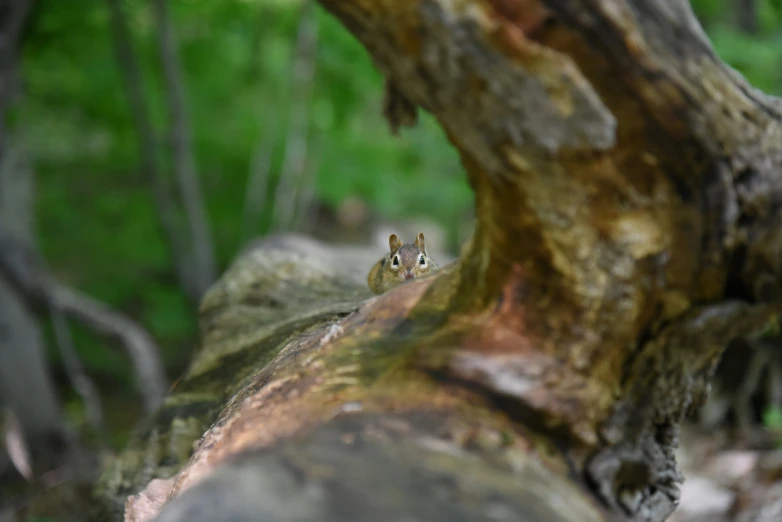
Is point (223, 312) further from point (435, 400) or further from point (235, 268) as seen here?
point (435, 400)

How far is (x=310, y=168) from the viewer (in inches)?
257

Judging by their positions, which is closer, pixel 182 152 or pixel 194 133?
pixel 182 152

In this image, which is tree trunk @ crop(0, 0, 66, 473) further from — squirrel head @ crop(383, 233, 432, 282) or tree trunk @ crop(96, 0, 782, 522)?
tree trunk @ crop(96, 0, 782, 522)

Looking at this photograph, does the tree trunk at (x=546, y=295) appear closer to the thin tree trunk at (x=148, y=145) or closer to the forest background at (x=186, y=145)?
the forest background at (x=186, y=145)

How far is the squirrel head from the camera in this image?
3205 mm

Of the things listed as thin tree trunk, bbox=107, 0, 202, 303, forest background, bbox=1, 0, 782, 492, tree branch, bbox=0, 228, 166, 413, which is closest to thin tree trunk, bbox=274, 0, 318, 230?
forest background, bbox=1, 0, 782, 492

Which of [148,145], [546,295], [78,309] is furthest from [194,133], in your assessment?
[546,295]

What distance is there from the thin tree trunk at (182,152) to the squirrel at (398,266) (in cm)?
274

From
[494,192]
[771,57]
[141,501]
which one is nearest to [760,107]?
[494,192]

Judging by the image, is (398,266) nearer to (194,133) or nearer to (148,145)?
(148,145)

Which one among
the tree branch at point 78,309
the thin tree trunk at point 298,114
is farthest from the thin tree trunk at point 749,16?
the tree branch at point 78,309

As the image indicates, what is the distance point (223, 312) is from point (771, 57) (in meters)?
4.09

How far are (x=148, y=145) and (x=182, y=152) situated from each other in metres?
0.28

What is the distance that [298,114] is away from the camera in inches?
243
